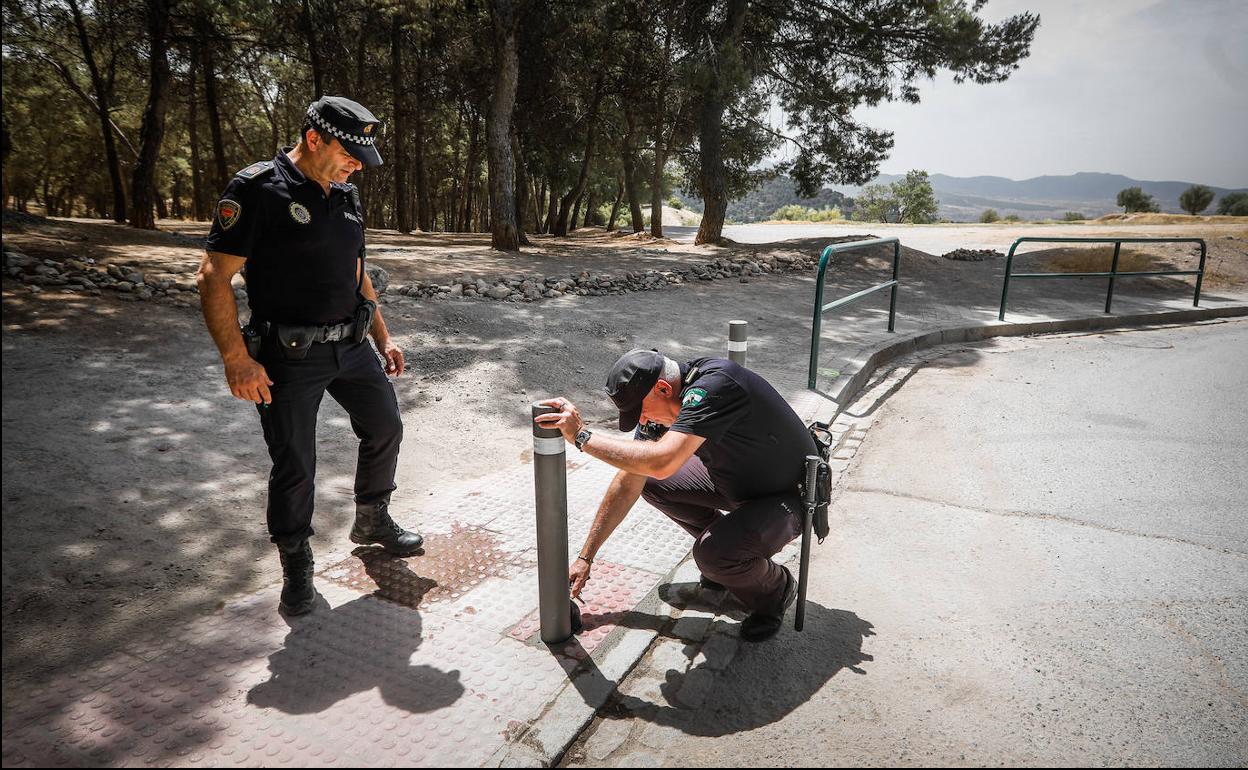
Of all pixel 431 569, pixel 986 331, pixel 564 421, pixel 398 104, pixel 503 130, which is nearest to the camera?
pixel 564 421

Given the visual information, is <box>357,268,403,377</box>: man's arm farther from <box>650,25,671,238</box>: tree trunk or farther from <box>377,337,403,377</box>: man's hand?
<box>650,25,671,238</box>: tree trunk

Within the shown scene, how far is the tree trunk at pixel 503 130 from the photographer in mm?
13242

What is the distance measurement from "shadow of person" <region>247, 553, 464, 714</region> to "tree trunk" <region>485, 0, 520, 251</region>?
1183 centimetres

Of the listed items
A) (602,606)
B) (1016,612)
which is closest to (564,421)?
(602,606)

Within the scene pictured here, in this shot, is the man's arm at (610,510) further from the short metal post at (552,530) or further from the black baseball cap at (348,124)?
the black baseball cap at (348,124)

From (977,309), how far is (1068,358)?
2.83m

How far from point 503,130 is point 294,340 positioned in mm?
12290

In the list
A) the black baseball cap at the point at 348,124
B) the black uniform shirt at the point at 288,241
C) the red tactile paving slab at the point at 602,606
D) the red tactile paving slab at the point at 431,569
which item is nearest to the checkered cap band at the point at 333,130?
the black baseball cap at the point at 348,124

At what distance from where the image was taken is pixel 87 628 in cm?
270

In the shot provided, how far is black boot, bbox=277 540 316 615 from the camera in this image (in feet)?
9.39

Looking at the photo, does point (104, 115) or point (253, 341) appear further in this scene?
point (104, 115)

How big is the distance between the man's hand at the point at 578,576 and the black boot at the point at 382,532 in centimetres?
88

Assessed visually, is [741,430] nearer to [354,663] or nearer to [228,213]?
[354,663]

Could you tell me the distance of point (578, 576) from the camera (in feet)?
9.74
